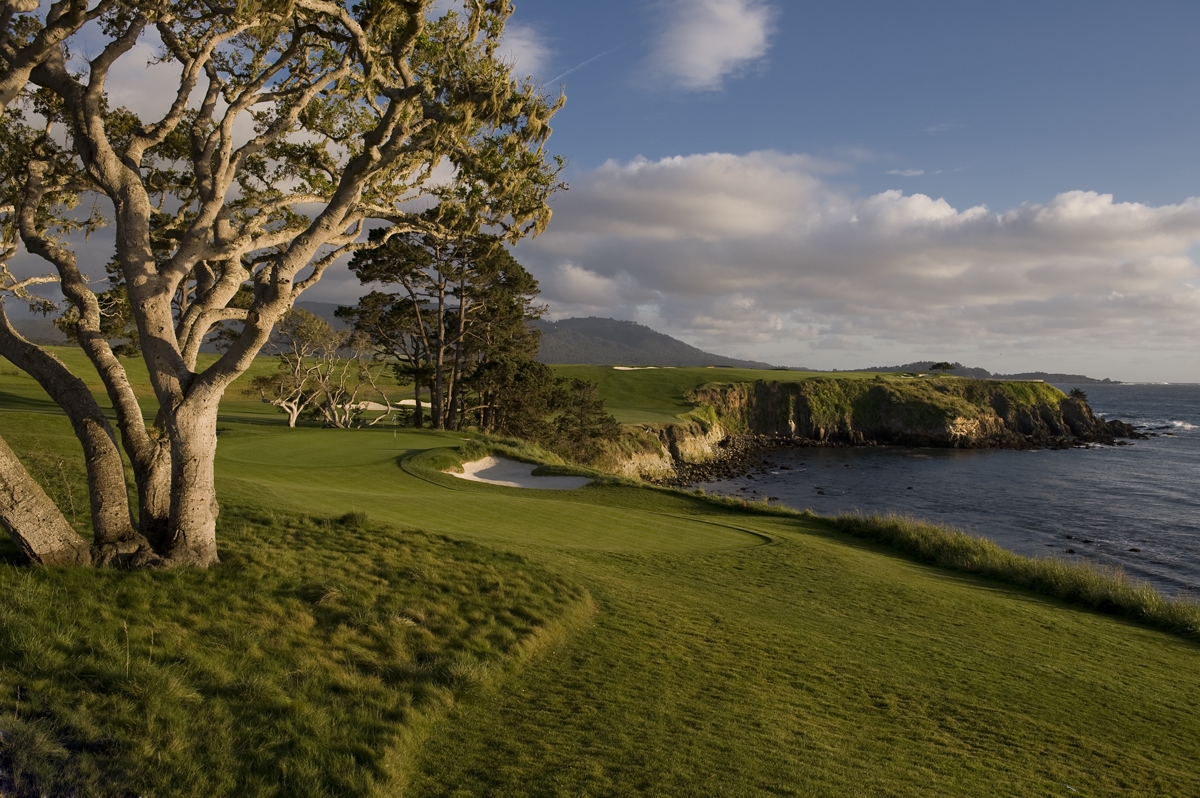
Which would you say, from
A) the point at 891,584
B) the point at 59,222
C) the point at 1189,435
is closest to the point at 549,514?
the point at 891,584

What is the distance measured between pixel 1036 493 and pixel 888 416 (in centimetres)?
3356

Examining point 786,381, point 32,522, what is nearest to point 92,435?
point 32,522

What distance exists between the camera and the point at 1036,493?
50.8 meters

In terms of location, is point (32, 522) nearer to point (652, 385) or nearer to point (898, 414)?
point (652, 385)

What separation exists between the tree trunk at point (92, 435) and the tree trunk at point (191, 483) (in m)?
0.60

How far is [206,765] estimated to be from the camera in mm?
5578

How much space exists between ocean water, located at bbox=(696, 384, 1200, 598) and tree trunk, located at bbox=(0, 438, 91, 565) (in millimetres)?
35137

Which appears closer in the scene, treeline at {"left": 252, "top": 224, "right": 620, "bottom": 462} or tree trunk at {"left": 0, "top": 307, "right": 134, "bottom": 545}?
A: tree trunk at {"left": 0, "top": 307, "right": 134, "bottom": 545}

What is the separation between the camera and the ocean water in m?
35.0

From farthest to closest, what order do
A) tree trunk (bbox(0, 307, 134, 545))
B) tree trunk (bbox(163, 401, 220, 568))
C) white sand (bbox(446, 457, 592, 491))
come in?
white sand (bbox(446, 457, 592, 491)) → tree trunk (bbox(163, 401, 220, 568)) → tree trunk (bbox(0, 307, 134, 545))

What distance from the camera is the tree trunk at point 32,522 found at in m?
7.88

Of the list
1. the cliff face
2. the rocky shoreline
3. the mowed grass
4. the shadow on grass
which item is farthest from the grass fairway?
the cliff face

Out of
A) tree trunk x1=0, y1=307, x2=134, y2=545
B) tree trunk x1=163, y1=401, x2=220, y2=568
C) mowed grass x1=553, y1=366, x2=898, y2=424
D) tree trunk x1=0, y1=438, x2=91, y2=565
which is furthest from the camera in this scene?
mowed grass x1=553, y1=366, x2=898, y2=424

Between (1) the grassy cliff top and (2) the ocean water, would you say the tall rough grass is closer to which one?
(2) the ocean water
